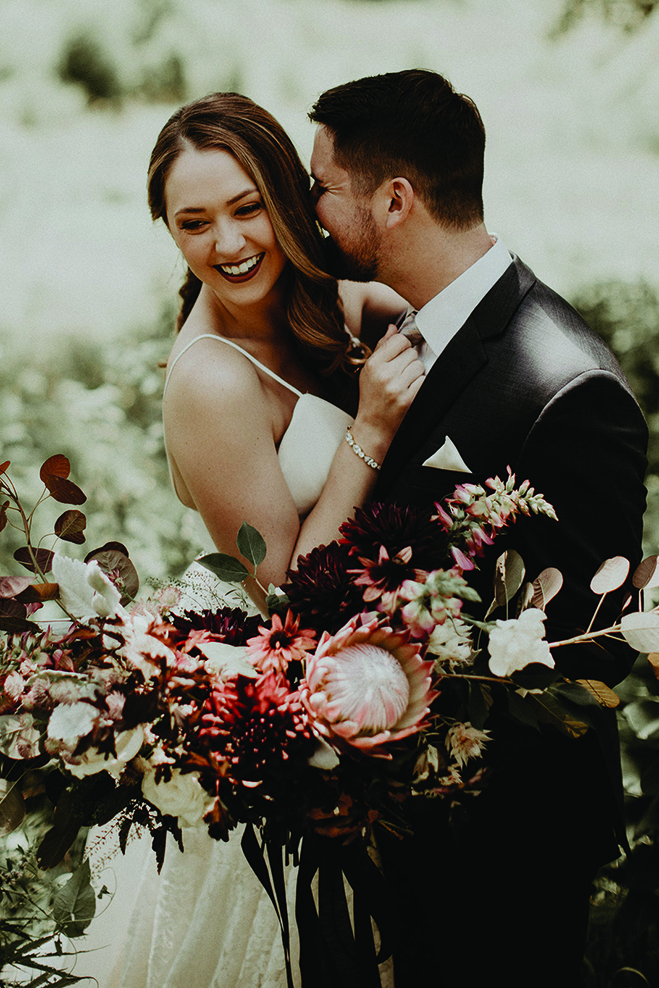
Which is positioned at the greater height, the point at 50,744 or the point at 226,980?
the point at 50,744

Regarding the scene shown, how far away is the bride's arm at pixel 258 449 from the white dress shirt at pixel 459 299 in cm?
7

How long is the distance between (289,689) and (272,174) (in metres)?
1.34

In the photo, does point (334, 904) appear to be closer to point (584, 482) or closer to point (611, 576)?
point (611, 576)

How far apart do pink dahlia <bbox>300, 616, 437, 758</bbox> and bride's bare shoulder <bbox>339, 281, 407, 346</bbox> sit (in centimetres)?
162

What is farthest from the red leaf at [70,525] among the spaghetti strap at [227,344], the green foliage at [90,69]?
the green foliage at [90,69]

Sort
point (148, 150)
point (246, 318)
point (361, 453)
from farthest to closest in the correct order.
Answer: point (148, 150)
point (246, 318)
point (361, 453)

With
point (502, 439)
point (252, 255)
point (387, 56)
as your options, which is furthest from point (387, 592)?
point (387, 56)

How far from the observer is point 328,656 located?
0.95 meters

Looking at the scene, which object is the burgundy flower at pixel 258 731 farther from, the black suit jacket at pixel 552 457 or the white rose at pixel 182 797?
the black suit jacket at pixel 552 457

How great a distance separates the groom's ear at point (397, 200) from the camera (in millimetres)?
1812

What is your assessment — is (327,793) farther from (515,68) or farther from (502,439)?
(515,68)

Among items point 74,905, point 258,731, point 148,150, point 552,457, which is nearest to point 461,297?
point 552,457

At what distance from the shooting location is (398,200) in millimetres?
1827

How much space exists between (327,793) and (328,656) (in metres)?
0.20
